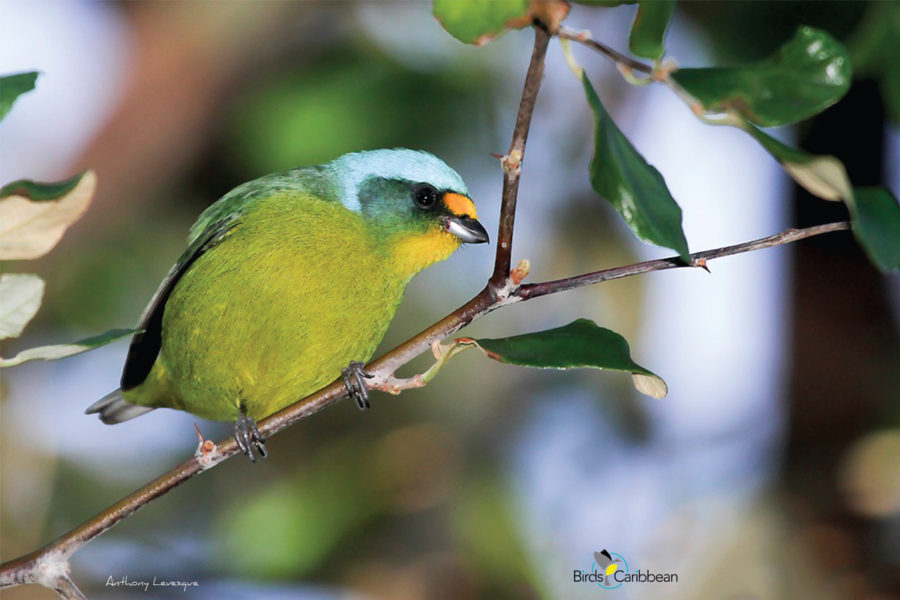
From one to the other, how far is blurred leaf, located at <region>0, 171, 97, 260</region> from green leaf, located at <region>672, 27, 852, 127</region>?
2.81 feet

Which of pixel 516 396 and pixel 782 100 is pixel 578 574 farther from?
pixel 782 100

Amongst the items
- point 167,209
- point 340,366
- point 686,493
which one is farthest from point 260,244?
point 686,493

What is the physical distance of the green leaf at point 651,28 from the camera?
1.26 meters

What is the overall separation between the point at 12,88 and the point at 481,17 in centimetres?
64

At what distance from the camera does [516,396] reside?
181 inches

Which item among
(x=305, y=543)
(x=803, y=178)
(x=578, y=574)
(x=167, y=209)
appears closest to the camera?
(x=803, y=178)

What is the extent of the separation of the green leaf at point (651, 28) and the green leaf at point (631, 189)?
103 millimetres

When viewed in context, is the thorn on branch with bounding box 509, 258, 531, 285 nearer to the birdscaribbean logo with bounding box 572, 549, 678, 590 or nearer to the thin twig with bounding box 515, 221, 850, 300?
the thin twig with bounding box 515, 221, 850, 300

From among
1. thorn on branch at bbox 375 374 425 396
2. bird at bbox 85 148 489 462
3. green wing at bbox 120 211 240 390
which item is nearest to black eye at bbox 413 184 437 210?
bird at bbox 85 148 489 462

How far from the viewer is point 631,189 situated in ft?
4.05

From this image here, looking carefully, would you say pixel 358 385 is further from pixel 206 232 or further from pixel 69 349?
pixel 69 349

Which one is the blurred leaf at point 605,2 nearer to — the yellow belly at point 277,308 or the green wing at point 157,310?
the yellow belly at point 277,308

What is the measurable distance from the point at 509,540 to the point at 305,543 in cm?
76

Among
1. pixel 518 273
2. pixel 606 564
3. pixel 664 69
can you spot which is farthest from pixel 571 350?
pixel 606 564
